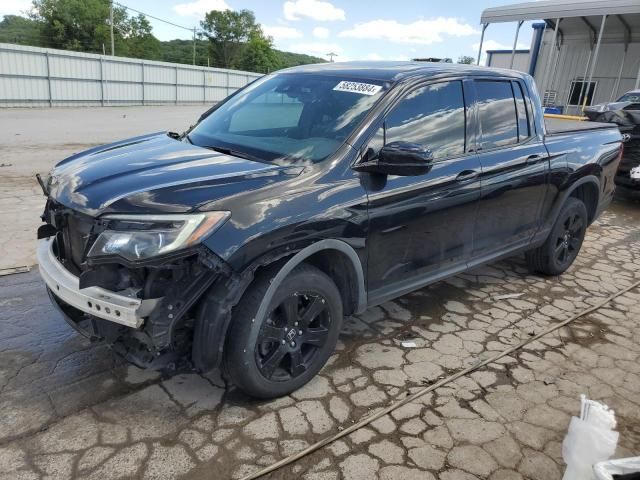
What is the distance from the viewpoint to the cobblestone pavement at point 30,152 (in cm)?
513

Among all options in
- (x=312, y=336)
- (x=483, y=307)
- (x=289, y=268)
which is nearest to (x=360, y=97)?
(x=289, y=268)

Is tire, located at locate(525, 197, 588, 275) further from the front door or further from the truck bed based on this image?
the front door

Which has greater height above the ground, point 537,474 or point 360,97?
point 360,97

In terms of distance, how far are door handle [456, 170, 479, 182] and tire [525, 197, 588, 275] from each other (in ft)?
5.02

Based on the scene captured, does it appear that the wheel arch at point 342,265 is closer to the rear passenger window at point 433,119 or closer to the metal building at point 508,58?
the rear passenger window at point 433,119

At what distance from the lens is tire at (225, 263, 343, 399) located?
2533 mm

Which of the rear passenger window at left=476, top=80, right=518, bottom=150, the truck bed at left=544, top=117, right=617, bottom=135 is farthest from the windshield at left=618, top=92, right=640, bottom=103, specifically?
the rear passenger window at left=476, top=80, right=518, bottom=150

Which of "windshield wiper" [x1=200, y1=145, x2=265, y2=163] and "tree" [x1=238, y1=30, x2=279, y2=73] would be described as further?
"tree" [x1=238, y1=30, x2=279, y2=73]

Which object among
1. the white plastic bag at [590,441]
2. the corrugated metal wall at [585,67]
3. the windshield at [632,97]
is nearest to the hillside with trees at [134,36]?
the corrugated metal wall at [585,67]

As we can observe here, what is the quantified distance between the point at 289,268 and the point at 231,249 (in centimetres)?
38

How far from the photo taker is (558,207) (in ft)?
15.0

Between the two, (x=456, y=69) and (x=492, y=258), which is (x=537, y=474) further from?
(x=456, y=69)

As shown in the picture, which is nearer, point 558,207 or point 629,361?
point 629,361

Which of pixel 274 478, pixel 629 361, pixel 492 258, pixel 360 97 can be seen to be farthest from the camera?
pixel 492 258
